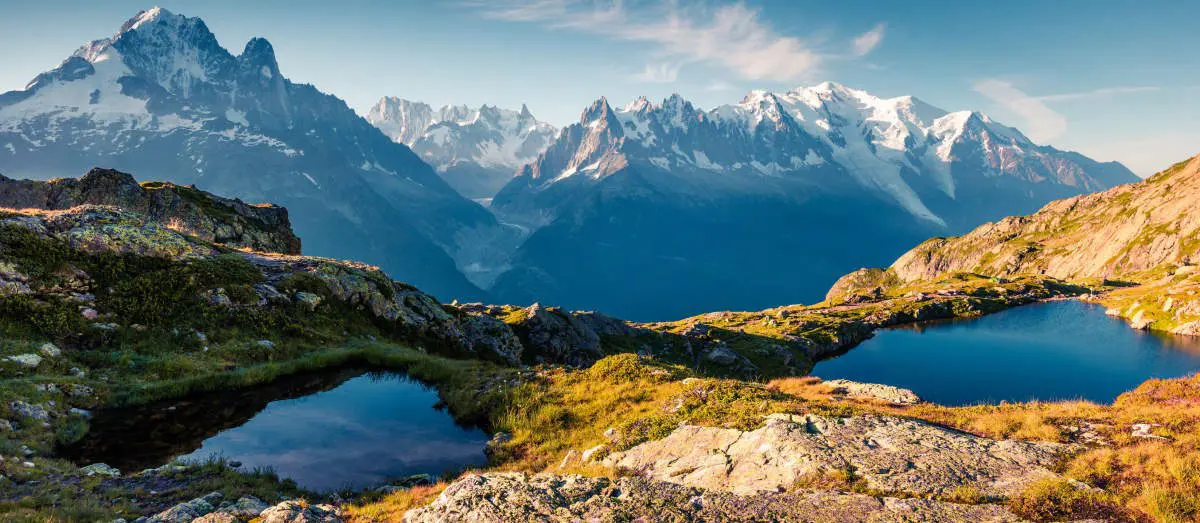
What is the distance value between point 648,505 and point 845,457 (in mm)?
5289

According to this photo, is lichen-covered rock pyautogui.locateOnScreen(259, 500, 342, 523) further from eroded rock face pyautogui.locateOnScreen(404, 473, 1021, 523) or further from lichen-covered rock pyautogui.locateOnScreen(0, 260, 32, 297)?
lichen-covered rock pyautogui.locateOnScreen(0, 260, 32, 297)

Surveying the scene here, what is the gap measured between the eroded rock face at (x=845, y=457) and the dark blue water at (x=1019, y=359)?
49.8 m

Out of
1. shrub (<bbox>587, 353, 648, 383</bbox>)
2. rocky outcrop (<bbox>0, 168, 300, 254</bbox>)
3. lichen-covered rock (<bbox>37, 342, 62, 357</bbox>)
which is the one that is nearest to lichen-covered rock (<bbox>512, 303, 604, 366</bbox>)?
shrub (<bbox>587, 353, 648, 383</bbox>)

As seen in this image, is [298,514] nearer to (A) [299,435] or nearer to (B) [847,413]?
(A) [299,435]

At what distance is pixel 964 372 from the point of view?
7200cm

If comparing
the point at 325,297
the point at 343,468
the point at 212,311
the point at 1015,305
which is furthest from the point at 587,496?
the point at 1015,305

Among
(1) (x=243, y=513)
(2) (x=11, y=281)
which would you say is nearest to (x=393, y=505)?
(1) (x=243, y=513)

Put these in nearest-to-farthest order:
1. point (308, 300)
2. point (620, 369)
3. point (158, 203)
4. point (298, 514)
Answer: point (298, 514), point (620, 369), point (308, 300), point (158, 203)

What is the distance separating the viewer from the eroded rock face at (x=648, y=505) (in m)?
10.3

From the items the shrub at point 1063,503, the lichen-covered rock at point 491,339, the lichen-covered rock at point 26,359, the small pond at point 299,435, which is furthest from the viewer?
the lichen-covered rock at point 491,339

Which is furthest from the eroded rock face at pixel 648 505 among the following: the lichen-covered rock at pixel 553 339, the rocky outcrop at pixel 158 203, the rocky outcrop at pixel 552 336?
the rocky outcrop at pixel 158 203

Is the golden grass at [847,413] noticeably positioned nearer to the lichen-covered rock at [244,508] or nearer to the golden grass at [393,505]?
the golden grass at [393,505]

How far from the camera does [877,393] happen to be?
24188mm

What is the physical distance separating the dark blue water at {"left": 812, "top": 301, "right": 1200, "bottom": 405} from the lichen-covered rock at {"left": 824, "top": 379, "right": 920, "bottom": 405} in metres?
37.7
